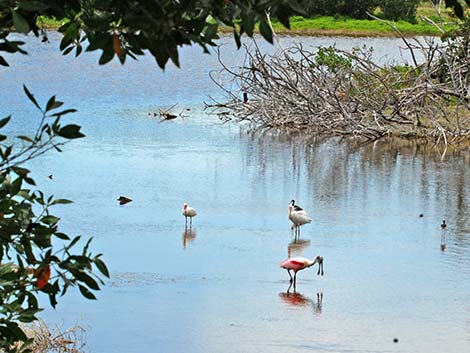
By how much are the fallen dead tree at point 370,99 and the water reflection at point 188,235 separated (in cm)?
714

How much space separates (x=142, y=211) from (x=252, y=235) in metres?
1.75

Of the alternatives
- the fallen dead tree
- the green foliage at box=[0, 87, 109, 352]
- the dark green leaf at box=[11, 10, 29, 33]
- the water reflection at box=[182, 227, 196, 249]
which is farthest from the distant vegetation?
the dark green leaf at box=[11, 10, 29, 33]

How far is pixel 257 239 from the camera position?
12633 mm

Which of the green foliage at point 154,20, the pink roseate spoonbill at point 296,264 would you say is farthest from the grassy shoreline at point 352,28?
the green foliage at point 154,20

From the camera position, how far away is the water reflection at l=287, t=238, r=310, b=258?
12.1 metres

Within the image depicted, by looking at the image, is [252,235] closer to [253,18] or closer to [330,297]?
[330,297]

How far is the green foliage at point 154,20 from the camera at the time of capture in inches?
108

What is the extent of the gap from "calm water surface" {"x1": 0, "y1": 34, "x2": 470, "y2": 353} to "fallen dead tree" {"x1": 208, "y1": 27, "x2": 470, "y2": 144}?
2.68ft

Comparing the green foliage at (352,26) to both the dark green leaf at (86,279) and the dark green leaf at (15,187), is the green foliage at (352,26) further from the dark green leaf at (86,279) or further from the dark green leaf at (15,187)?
the dark green leaf at (86,279)

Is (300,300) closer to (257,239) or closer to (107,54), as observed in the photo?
(257,239)

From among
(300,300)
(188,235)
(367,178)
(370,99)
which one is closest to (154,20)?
(300,300)

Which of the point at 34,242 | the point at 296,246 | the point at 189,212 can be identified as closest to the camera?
the point at 34,242

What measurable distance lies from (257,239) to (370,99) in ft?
27.1

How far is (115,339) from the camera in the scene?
9.02 meters
